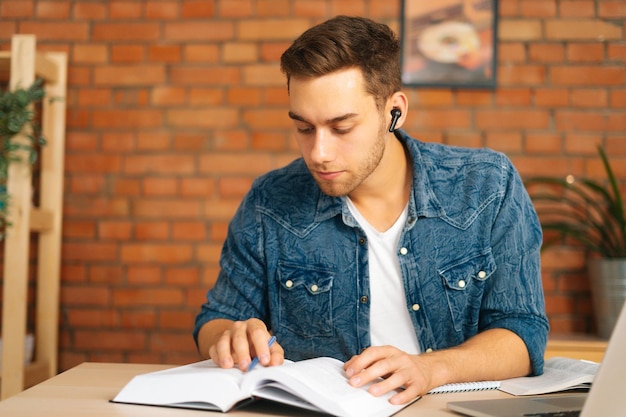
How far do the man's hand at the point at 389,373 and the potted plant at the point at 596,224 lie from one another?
162cm

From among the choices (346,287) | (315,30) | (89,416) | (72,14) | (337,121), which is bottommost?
(89,416)

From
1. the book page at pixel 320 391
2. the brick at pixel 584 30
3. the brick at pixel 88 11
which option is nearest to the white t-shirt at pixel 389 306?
the book page at pixel 320 391

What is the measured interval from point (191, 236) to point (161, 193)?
22 cm

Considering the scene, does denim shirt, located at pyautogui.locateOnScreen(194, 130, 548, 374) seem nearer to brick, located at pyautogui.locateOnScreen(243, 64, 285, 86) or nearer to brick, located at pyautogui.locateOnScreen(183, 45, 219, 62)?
brick, located at pyautogui.locateOnScreen(243, 64, 285, 86)

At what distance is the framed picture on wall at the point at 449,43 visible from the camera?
278 centimetres

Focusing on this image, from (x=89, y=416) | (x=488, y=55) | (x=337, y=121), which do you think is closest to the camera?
(x=89, y=416)

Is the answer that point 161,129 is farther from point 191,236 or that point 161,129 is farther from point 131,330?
point 131,330

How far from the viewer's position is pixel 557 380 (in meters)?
1.18

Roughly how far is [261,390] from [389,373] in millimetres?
226

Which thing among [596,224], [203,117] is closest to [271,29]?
[203,117]

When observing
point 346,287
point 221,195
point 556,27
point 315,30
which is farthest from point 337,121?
point 556,27

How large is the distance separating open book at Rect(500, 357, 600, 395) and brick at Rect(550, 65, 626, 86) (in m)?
1.72

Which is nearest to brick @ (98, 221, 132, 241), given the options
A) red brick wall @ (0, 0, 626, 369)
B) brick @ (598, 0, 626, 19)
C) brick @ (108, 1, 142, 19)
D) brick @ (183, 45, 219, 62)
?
red brick wall @ (0, 0, 626, 369)

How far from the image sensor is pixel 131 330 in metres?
2.89
